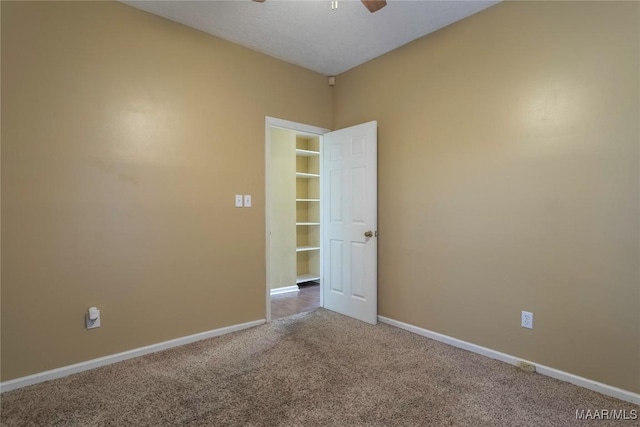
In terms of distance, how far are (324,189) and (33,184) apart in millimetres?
2481

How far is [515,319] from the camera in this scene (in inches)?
91.9

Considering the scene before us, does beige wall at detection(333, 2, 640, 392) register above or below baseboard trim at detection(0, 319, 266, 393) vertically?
above

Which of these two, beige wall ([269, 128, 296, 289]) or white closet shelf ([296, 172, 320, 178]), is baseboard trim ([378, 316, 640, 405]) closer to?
beige wall ([269, 128, 296, 289])

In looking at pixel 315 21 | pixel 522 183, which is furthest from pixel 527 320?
pixel 315 21

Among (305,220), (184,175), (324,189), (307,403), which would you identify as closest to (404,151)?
(324,189)

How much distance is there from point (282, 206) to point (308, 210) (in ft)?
2.36

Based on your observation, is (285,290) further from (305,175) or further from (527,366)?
(527,366)

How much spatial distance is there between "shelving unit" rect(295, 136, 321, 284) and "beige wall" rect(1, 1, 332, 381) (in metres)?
2.01

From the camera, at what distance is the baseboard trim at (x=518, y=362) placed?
189 centimetres

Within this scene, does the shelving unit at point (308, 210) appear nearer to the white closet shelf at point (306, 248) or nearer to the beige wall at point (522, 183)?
the white closet shelf at point (306, 248)

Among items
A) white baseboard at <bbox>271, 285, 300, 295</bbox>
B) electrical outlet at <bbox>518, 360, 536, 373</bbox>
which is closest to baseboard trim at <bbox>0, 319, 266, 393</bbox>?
white baseboard at <bbox>271, 285, 300, 295</bbox>

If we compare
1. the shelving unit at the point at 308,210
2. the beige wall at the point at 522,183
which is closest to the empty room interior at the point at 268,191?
the beige wall at the point at 522,183

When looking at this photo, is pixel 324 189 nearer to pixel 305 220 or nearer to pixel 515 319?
pixel 305 220

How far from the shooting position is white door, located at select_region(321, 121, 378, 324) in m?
3.18
